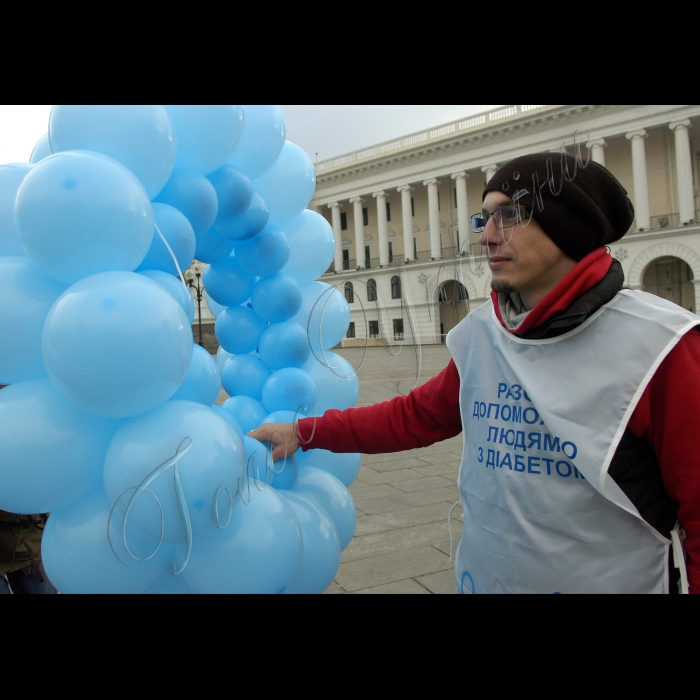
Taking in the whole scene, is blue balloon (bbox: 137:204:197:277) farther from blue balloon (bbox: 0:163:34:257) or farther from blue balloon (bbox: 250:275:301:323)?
blue balloon (bbox: 250:275:301:323)

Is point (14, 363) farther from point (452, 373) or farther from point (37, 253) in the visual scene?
point (452, 373)

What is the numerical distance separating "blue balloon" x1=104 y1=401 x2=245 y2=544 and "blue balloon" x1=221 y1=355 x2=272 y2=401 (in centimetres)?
98

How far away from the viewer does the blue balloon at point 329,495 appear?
2.14 m

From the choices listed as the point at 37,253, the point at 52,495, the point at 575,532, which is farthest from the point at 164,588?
the point at 575,532

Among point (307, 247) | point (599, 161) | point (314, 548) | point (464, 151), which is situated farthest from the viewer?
point (464, 151)

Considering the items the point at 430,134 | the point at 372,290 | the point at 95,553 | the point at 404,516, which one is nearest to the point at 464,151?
the point at 430,134

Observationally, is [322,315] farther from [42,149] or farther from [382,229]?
[382,229]

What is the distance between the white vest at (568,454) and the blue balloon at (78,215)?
1010 mm

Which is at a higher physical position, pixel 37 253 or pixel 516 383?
pixel 37 253

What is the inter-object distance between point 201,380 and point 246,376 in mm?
562

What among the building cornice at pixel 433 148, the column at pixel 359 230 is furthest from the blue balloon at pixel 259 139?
the column at pixel 359 230

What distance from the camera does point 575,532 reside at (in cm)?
119

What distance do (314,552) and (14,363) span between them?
110 cm

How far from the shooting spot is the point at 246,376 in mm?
2461
